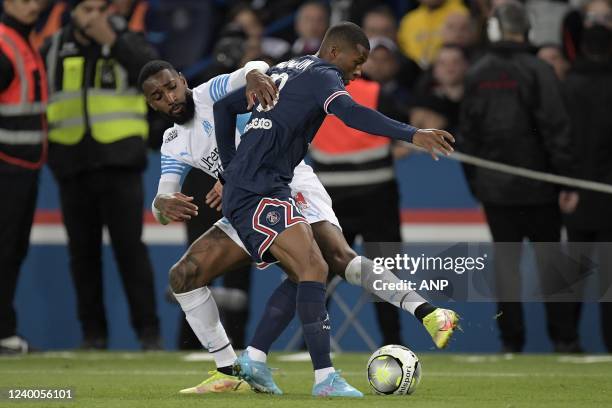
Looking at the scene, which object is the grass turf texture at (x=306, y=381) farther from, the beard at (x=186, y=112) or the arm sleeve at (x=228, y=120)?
the beard at (x=186, y=112)

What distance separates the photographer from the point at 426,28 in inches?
541

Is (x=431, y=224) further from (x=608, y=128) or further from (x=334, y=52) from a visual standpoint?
(x=334, y=52)

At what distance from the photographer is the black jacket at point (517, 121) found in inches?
436

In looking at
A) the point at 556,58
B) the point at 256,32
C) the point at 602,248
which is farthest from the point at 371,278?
the point at 256,32

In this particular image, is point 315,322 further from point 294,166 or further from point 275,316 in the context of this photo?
point 294,166

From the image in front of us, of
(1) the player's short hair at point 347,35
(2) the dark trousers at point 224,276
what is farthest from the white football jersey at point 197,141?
(2) the dark trousers at point 224,276

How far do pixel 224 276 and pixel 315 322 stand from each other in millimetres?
4289

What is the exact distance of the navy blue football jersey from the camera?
25.6 feet

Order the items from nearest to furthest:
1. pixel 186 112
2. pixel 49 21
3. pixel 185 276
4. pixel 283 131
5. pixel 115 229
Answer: pixel 283 131 < pixel 185 276 < pixel 186 112 < pixel 115 229 < pixel 49 21

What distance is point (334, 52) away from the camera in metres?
7.95

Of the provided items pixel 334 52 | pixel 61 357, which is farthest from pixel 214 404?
pixel 61 357

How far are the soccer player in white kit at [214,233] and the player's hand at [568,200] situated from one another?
3.18m

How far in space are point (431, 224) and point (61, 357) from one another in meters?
3.15

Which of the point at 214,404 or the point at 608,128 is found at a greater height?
the point at 608,128
